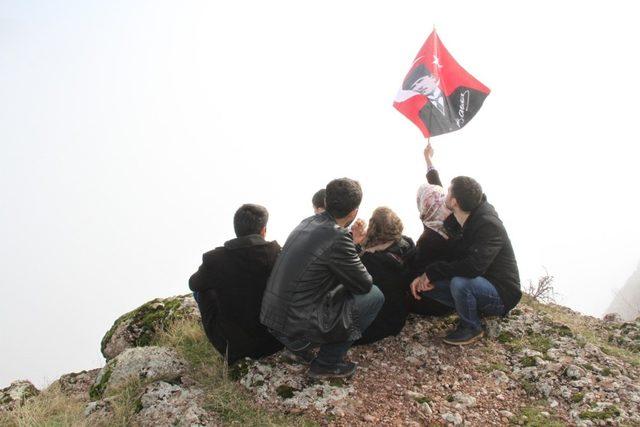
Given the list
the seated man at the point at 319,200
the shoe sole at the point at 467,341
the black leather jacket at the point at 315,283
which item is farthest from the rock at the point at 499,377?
the seated man at the point at 319,200

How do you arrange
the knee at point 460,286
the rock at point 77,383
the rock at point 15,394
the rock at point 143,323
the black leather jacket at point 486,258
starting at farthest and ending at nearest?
the rock at point 143,323 < the rock at point 77,383 < the rock at point 15,394 < the knee at point 460,286 < the black leather jacket at point 486,258

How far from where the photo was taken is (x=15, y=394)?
7.74 m

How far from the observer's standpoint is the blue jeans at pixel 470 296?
652 cm

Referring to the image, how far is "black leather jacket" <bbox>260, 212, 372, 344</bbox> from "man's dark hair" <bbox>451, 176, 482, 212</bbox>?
186cm

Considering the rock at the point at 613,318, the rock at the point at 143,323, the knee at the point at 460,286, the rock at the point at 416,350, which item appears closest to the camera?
the knee at the point at 460,286

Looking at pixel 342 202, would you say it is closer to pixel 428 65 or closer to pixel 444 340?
pixel 444 340

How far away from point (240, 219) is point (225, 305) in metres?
1.17

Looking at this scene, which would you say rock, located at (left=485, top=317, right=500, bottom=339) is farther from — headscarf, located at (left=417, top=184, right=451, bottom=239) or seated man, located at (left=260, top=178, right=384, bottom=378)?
seated man, located at (left=260, top=178, right=384, bottom=378)

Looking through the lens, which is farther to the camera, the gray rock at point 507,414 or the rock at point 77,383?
the rock at point 77,383

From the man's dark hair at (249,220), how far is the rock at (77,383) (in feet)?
12.8

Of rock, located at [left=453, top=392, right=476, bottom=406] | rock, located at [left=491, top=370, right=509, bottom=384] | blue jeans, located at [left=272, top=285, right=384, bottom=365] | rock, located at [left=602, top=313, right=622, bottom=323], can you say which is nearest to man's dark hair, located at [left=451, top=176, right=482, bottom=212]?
blue jeans, located at [left=272, top=285, right=384, bottom=365]

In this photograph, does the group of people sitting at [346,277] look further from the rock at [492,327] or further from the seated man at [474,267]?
the rock at [492,327]

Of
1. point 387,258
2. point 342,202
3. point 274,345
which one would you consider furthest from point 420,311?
point 342,202

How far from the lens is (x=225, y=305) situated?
6.43 m
